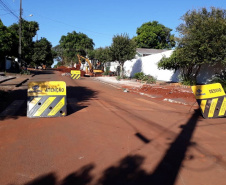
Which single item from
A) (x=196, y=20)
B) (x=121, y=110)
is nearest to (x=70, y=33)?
(x=196, y=20)

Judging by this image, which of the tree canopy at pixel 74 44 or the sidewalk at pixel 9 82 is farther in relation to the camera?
the tree canopy at pixel 74 44

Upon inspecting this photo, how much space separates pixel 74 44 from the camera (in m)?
78.1

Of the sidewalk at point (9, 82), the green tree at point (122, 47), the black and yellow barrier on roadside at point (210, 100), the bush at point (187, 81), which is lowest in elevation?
the sidewalk at point (9, 82)

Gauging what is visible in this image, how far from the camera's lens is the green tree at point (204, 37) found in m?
14.5

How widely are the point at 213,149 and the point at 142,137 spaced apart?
60.7 inches

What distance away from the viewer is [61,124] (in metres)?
6.14

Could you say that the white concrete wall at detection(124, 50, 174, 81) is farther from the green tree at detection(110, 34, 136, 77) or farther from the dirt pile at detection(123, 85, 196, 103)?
the dirt pile at detection(123, 85, 196, 103)

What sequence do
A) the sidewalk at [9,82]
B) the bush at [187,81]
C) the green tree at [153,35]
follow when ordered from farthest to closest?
1. the green tree at [153,35]
2. the bush at [187,81]
3. the sidewalk at [9,82]

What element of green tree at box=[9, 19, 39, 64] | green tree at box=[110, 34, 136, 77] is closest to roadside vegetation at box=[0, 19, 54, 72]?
green tree at box=[9, 19, 39, 64]

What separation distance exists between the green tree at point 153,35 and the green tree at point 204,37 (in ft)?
137

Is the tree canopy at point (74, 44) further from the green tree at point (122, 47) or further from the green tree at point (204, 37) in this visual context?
the green tree at point (204, 37)

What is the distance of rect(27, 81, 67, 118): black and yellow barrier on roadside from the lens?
667 centimetres

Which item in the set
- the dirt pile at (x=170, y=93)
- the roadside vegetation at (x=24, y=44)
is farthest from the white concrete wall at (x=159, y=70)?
the roadside vegetation at (x=24, y=44)

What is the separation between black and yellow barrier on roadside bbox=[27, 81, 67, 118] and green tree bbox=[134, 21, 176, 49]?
5432 centimetres
